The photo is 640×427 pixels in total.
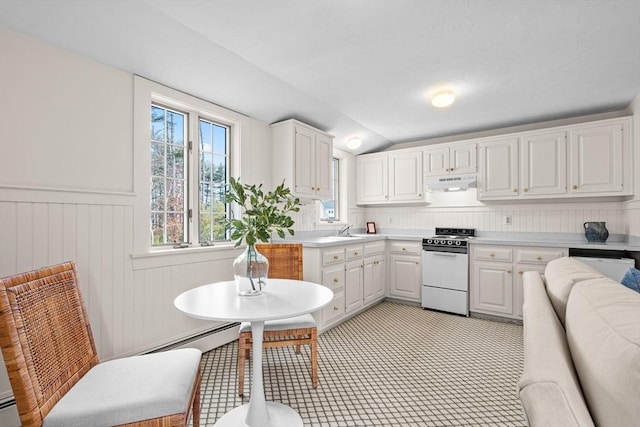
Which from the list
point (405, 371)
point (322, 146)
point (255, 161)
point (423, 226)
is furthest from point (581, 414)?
point (423, 226)

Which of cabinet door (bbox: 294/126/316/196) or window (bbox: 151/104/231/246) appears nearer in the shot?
window (bbox: 151/104/231/246)

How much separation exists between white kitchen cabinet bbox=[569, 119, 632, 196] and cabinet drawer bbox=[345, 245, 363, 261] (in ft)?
7.98

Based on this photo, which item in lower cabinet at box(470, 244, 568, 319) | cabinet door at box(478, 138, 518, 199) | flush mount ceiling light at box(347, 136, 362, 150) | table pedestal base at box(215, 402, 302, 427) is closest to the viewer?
table pedestal base at box(215, 402, 302, 427)

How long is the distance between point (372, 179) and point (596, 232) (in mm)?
2714

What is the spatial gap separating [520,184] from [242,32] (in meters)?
3.43

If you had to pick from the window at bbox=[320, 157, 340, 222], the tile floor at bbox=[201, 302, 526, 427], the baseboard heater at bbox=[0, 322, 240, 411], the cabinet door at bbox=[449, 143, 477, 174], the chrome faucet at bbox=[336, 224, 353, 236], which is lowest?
the tile floor at bbox=[201, 302, 526, 427]

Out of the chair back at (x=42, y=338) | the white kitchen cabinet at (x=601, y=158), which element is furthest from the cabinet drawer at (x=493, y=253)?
the chair back at (x=42, y=338)

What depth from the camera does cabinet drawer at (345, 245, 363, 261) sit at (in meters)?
3.57

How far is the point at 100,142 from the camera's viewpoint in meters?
2.13

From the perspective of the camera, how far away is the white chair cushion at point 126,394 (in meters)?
1.12

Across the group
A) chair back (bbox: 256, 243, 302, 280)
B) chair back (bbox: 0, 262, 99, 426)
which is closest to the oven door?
chair back (bbox: 256, 243, 302, 280)

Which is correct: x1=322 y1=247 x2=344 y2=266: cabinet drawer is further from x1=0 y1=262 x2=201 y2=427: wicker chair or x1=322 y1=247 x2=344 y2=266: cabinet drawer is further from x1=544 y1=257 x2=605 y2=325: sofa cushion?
x1=544 y1=257 x2=605 y2=325: sofa cushion

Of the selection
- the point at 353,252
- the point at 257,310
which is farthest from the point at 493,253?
the point at 257,310

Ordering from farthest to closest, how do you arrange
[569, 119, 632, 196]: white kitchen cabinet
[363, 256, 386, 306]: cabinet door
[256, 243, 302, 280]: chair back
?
[363, 256, 386, 306]: cabinet door, [569, 119, 632, 196]: white kitchen cabinet, [256, 243, 302, 280]: chair back
